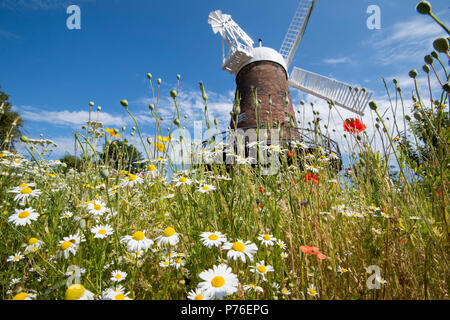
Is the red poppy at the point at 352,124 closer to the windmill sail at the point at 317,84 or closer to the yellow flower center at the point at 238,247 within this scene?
the yellow flower center at the point at 238,247

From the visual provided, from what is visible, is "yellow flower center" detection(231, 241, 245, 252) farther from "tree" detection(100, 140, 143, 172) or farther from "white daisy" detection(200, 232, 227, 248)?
"tree" detection(100, 140, 143, 172)

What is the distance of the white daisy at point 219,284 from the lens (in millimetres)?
760

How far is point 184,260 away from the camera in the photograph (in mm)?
1301

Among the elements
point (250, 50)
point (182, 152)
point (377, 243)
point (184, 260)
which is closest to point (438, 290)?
point (377, 243)

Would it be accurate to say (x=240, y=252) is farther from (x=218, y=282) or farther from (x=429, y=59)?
(x=429, y=59)

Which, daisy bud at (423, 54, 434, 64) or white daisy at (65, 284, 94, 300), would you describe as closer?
white daisy at (65, 284, 94, 300)

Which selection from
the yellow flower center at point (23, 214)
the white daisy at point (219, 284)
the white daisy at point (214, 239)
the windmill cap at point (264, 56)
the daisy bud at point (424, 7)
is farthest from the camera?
the windmill cap at point (264, 56)

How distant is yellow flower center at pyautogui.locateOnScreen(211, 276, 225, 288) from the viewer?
0.80 metres

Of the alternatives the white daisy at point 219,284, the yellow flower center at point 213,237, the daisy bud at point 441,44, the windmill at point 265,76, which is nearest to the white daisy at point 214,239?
the yellow flower center at point 213,237

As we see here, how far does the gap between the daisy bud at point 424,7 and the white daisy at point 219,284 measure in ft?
4.38

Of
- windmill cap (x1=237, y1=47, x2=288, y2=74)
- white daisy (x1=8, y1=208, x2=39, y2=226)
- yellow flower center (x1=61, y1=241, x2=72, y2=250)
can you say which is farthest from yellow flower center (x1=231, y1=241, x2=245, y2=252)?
windmill cap (x1=237, y1=47, x2=288, y2=74)

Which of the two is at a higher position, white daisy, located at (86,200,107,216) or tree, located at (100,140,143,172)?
tree, located at (100,140,143,172)
